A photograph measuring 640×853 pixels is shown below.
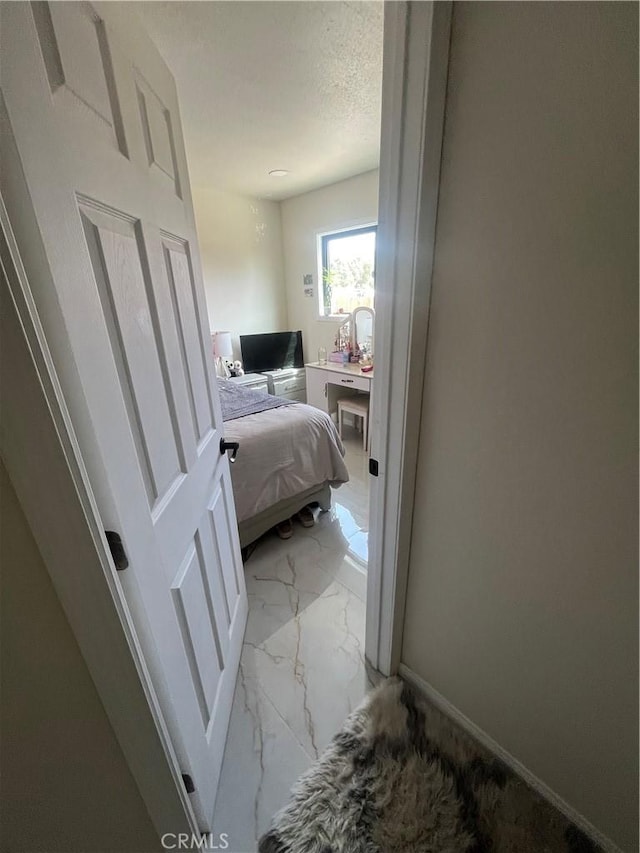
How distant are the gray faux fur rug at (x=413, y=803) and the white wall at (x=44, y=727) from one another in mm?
575

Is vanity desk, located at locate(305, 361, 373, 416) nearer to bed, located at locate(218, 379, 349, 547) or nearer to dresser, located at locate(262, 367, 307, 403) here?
dresser, located at locate(262, 367, 307, 403)

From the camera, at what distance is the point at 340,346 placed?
388cm

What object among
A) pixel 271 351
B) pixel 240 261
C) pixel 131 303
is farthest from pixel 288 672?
pixel 240 261

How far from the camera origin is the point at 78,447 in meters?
0.51

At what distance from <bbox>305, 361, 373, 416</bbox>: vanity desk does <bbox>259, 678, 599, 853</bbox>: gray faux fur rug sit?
258 centimetres

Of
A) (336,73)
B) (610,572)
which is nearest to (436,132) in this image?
(610,572)

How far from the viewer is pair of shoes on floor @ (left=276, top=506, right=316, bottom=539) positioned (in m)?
2.14

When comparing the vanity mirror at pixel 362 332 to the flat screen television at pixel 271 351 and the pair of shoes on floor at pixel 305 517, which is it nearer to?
the flat screen television at pixel 271 351

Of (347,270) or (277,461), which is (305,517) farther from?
(347,270)

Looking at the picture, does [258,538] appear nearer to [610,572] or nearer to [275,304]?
[610,572]

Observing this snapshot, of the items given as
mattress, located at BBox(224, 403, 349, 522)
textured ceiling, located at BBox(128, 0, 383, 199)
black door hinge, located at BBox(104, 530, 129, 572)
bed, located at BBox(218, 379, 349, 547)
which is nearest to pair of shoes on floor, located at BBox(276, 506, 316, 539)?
bed, located at BBox(218, 379, 349, 547)

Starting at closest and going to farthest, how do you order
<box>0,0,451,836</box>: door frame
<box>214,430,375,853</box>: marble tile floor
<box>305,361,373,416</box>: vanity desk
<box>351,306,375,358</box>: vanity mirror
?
<box>0,0,451,836</box>: door frame < <box>214,430,375,853</box>: marble tile floor < <box>305,361,373,416</box>: vanity desk < <box>351,306,375,358</box>: vanity mirror

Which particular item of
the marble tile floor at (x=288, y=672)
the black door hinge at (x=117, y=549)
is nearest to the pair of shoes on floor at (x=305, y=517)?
the marble tile floor at (x=288, y=672)

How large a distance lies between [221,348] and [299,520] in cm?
231
